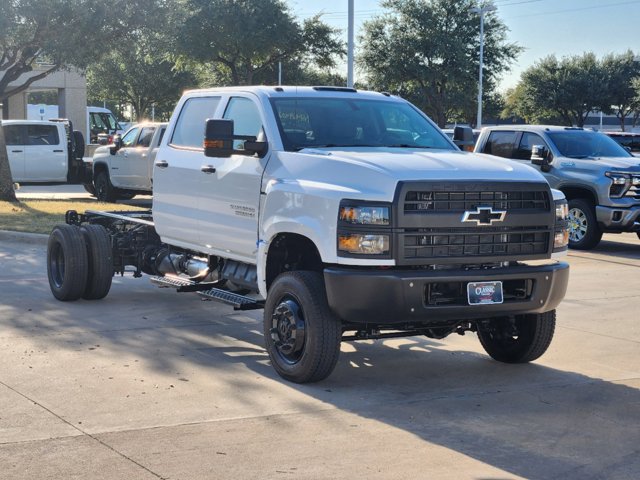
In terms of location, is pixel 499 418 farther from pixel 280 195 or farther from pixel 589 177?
pixel 589 177

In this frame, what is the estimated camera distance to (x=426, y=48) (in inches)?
2018

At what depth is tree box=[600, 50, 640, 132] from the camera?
202 feet

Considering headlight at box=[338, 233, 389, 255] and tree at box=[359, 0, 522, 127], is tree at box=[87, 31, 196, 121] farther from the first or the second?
headlight at box=[338, 233, 389, 255]

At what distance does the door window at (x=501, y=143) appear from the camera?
58.9ft

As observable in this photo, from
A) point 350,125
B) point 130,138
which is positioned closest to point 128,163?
point 130,138

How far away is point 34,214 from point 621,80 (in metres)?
49.3

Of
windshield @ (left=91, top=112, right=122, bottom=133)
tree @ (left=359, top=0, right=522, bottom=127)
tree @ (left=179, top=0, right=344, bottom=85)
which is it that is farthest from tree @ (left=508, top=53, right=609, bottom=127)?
windshield @ (left=91, top=112, right=122, bottom=133)

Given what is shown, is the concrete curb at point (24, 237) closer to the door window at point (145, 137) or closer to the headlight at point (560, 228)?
the door window at point (145, 137)

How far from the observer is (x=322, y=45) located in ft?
157

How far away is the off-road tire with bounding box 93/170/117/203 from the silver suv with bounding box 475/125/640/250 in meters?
10.4

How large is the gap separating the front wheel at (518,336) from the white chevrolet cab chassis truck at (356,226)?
1cm

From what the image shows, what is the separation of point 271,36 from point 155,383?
126ft

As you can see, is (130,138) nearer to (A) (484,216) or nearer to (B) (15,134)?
(B) (15,134)

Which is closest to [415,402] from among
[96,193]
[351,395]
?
[351,395]
